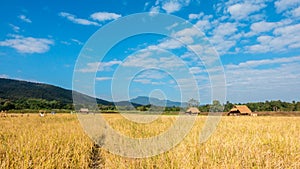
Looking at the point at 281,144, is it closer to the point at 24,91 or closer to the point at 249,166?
the point at 249,166

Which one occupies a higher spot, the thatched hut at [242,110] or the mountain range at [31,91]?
the mountain range at [31,91]

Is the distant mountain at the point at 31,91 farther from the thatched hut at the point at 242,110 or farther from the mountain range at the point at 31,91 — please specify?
the thatched hut at the point at 242,110

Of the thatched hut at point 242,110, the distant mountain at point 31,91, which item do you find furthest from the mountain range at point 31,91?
the thatched hut at point 242,110

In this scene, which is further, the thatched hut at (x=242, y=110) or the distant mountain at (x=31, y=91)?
the distant mountain at (x=31, y=91)

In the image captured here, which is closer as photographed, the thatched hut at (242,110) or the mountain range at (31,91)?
the thatched hut at (242,110)

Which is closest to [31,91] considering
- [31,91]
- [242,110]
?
[31,91]

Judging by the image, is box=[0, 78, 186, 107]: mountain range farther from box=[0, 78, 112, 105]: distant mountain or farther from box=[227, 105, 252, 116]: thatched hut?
box=[227, 105, 252, 116]: thatched hut

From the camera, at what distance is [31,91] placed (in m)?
140

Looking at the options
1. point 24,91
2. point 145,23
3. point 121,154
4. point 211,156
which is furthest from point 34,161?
point 24,91

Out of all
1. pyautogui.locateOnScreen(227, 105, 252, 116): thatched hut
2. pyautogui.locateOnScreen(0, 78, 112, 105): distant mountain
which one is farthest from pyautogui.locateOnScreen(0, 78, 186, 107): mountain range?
pyautogui.locateOnScreen(227, 105, 252, 116): thatched hut

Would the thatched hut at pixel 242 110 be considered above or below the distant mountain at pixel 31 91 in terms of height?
below

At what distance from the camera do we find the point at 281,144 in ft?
20.9

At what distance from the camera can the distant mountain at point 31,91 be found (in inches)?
5140

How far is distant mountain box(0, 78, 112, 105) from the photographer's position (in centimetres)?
13056
